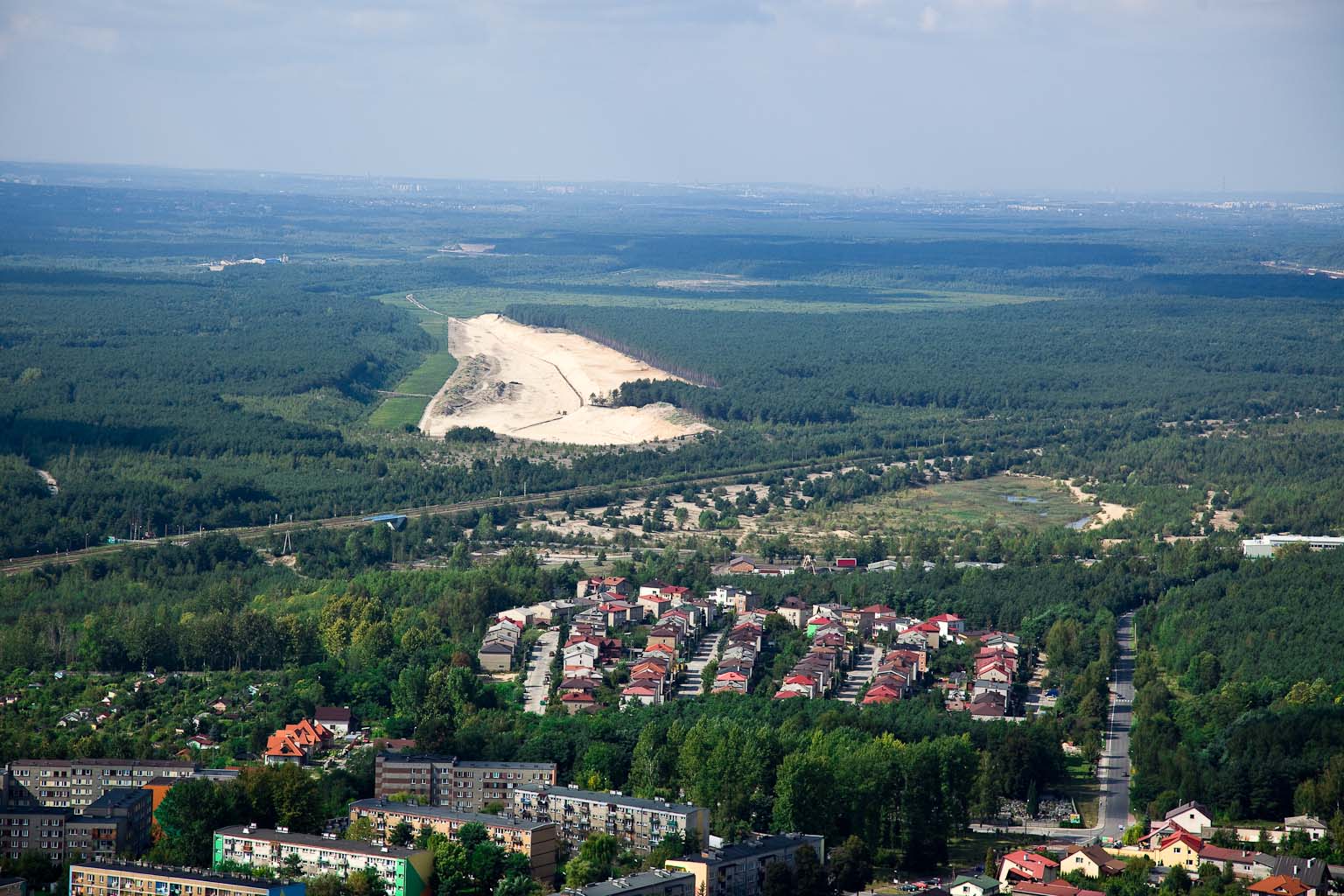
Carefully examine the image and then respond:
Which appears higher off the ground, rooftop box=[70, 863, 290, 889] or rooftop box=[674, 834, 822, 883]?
rooftop box=[70, 863, 290, 889]

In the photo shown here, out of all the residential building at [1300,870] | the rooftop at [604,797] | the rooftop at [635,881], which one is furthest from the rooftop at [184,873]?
the residential building at [1300,870]

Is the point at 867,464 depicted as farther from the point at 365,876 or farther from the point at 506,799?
the point at 365,876

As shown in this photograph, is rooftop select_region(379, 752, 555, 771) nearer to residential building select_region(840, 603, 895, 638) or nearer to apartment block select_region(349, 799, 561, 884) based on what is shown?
apartment block select_region(349, 799, 561, 884)

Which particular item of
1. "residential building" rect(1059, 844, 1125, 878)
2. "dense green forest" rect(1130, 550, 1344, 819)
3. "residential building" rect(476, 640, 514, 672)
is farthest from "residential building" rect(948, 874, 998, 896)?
"residential building" rect(476, 640, 514, 672)

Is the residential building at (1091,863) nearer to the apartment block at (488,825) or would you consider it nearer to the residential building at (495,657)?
the apartment block at (488,825)

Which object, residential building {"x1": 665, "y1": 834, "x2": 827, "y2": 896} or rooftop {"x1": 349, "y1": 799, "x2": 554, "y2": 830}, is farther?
rooftop {"x1": 349, "y1": 799, "x2": 554, "y2": 830}

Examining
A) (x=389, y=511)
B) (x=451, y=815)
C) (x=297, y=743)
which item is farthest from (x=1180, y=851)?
(x=389, y=511)
